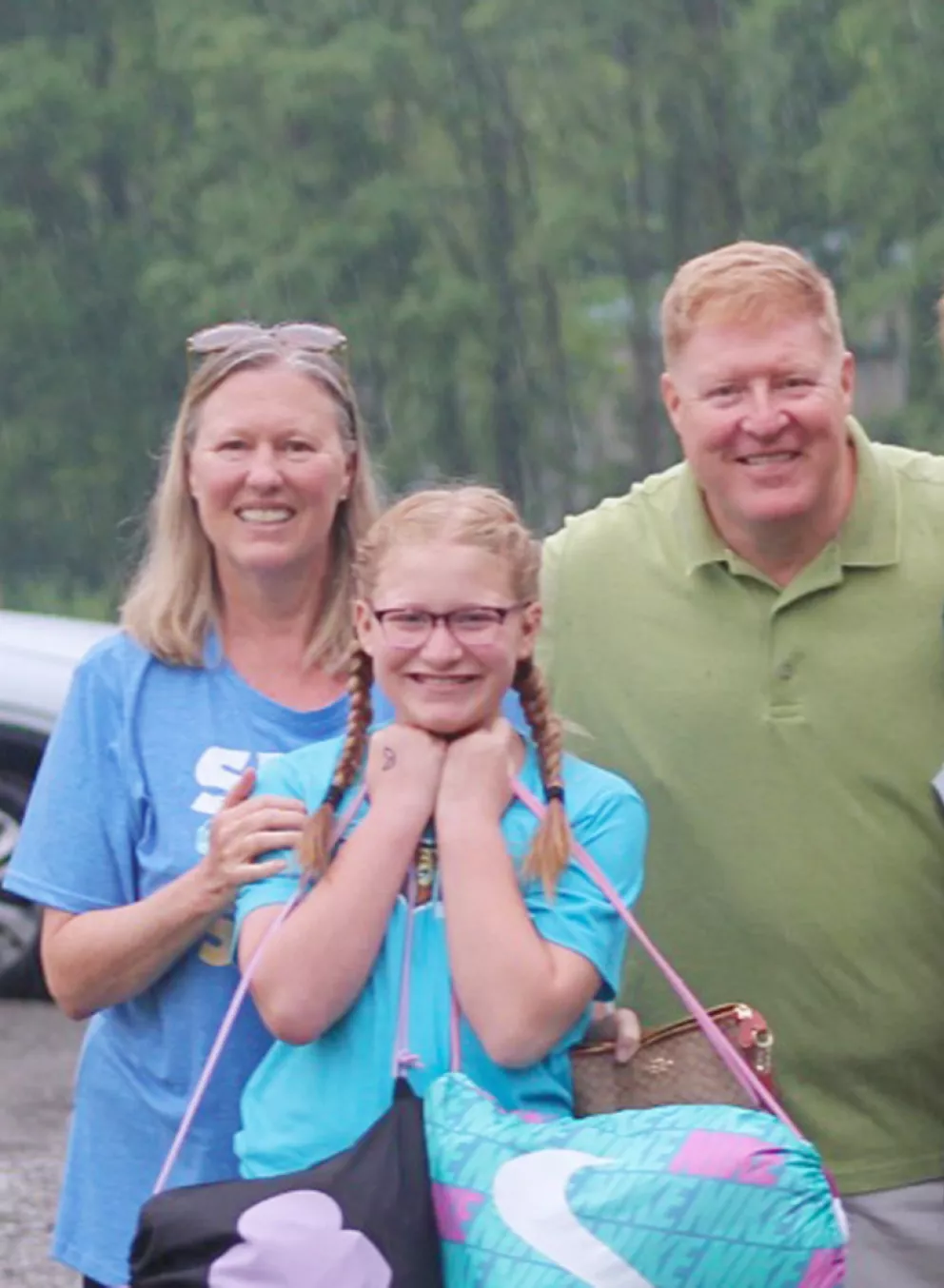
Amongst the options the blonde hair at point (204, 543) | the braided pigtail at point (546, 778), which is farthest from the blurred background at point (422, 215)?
the braided pigtail at point (546, 778)

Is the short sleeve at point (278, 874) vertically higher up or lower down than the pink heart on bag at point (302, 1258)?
higher up

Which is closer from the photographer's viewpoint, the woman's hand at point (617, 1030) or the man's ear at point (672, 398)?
the woman's hand at point (617, 1030)

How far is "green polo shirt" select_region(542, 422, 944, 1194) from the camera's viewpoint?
337cm

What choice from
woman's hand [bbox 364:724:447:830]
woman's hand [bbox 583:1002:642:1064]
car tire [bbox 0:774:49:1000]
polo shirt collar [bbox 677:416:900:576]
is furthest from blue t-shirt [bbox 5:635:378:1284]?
car tire [bbox 0:774:49:1000]

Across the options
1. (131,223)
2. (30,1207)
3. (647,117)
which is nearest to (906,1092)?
(30,1207)

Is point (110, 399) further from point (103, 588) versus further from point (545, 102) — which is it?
point (545, 102)

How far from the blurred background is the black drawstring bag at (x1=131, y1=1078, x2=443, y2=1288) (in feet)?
81.8

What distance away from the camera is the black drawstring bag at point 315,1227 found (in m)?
2.57

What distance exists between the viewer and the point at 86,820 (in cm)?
317

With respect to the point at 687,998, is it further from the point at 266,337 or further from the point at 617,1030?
the point at 266,337

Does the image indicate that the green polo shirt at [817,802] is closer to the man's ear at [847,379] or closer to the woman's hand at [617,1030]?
the man's ear at [847,379]

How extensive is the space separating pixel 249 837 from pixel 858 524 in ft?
3.25

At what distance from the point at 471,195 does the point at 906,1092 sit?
87.3 ft

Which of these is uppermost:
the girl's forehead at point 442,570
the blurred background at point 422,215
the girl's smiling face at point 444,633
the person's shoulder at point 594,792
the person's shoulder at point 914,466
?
the blurred background at point 422,215
